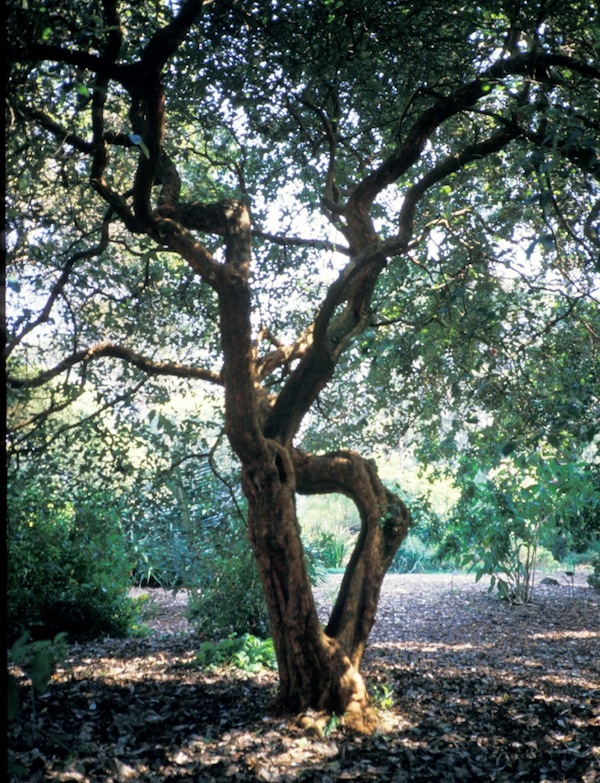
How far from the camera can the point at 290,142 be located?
22.9 feet

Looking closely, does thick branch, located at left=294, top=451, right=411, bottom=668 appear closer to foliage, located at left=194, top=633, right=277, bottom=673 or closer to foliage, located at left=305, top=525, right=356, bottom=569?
foliage, located at left=194, top=633, right=277, bottom=673

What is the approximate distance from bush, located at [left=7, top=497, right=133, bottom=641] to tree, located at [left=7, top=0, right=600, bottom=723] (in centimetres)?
198

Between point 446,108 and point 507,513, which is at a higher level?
point 446,108

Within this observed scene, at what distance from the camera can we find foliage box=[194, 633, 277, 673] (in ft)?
22.5

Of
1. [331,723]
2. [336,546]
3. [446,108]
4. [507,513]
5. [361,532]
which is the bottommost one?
[331,723]

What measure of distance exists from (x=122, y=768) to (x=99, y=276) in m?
4.32

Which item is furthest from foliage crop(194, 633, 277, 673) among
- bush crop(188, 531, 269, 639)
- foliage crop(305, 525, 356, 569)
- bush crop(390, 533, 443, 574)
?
bush crop(390, 533, 443, 574)

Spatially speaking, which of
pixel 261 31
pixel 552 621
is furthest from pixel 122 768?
pixel 552 621

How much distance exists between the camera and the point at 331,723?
16.6ft

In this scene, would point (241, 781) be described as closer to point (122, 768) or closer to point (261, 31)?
point (122, 768)

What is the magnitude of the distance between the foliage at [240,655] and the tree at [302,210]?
147cm

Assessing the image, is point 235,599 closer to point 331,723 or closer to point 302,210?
point 331,723

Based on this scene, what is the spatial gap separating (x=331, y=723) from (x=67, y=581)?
13.9 ft

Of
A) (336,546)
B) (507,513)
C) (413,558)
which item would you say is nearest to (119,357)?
(507,513)
